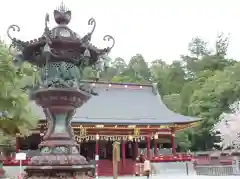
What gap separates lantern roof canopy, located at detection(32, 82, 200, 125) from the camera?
2703 cm

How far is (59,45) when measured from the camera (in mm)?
7957

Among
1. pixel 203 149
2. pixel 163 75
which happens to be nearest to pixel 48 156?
pixel 203 149

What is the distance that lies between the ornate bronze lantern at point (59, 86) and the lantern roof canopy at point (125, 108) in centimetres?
1707

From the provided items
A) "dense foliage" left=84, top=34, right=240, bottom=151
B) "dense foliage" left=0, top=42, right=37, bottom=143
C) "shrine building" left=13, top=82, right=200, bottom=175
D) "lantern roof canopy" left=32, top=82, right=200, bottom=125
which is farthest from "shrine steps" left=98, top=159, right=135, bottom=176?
"dense foliage" left=84, top=34, right=240, bottom=151

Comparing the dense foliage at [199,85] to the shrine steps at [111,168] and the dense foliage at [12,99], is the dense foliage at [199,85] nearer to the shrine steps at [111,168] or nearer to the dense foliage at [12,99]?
the shrine steps at [111,168]

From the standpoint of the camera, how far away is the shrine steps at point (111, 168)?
26.2 metres

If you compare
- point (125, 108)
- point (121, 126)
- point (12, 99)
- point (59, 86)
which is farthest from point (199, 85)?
point (59, 86)

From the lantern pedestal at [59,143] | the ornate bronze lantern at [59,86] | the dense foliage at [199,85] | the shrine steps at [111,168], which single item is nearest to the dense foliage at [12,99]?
the ornate bronze lantern at [59,86]

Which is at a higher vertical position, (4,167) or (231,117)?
(231,117)

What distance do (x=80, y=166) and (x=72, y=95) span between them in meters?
1.42

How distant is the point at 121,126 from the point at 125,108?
475cm

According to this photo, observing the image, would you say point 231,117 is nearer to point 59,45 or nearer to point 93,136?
point 93,136

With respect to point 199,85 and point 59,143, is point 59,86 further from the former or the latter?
→ point 199,85

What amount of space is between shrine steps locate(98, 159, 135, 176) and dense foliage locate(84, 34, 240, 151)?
17046 millimetres
